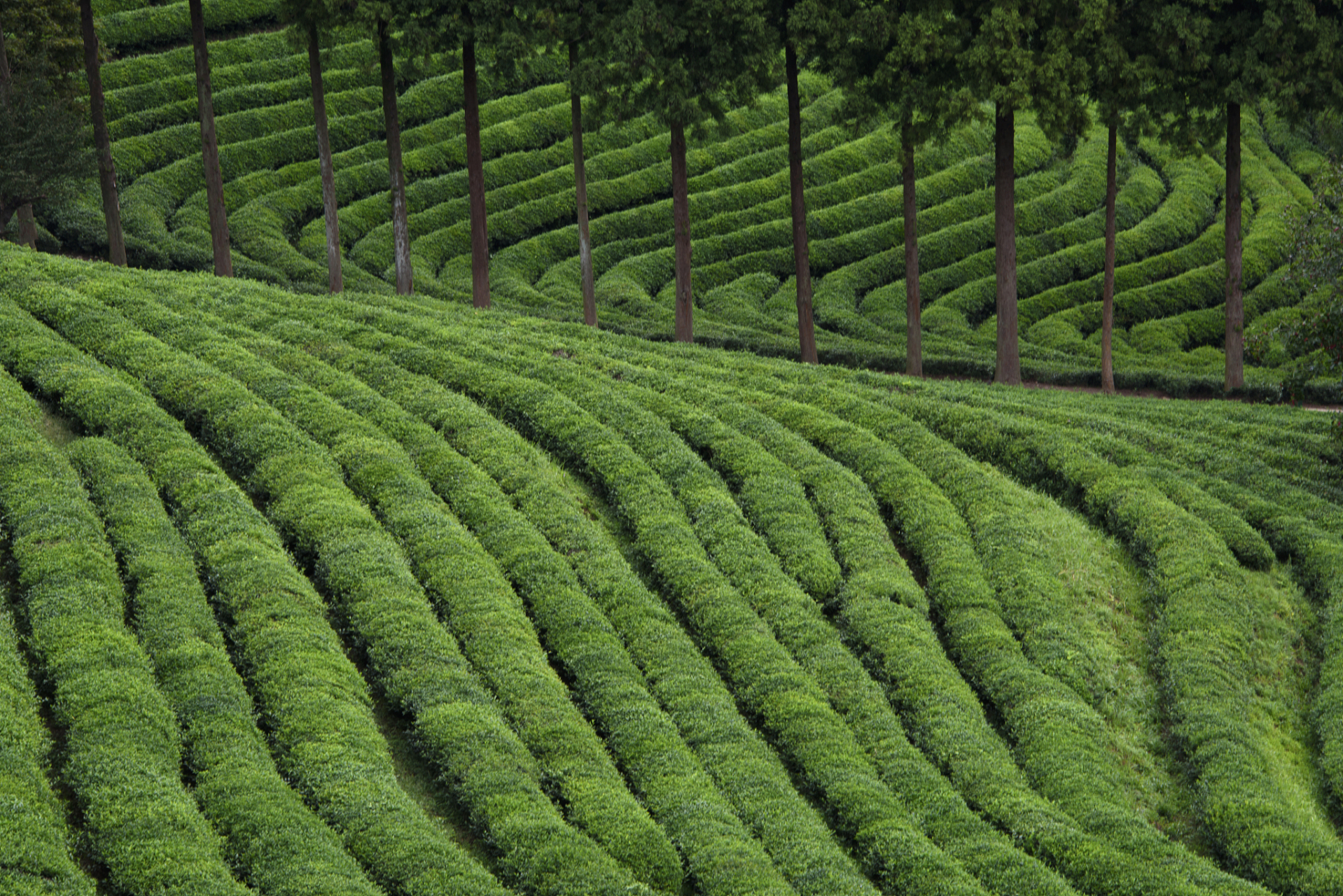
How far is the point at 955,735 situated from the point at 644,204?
4019 centimetres

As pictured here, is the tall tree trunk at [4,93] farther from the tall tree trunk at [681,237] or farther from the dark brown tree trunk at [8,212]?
the tall tree trunk at [681,237]

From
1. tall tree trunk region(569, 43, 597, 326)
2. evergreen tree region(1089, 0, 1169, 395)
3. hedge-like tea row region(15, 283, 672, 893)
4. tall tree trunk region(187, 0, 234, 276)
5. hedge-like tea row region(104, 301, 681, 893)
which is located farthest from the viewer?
tall tree trunk region(569, 43, 597, 326)

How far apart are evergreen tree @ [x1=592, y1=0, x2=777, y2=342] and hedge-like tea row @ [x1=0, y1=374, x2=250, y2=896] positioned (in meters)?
17.9

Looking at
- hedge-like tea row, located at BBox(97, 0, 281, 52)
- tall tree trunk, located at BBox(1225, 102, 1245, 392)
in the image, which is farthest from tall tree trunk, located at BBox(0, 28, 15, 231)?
tall tree trunk, located at BBox(1225, 102, 1245, 392)

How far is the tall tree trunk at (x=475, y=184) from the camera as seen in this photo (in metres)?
32.9

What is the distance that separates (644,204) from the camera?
176 feet

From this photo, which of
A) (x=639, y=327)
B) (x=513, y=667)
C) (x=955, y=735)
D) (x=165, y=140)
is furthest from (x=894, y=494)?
(x=165, y=140)

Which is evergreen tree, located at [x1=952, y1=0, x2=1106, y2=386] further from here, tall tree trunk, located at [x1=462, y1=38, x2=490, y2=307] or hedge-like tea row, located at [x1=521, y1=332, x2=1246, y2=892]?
hedge-like tea row, located at [x1=521, y1=332, x2=1246, y2=892]

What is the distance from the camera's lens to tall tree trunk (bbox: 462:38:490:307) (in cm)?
3288

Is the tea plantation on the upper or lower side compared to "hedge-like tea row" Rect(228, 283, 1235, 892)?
upper

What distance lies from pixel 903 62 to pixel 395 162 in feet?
44.9

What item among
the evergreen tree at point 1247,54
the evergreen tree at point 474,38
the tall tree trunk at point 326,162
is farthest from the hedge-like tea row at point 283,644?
the evergreen tree at point 1247,54

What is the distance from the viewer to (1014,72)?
100 ft

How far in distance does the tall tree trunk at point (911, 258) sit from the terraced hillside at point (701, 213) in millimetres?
5796
